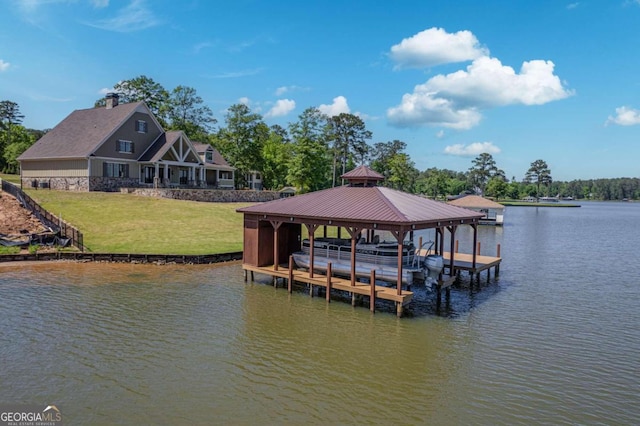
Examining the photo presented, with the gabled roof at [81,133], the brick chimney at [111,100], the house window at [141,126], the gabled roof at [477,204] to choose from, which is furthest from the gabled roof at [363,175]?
the gabled roof at [477,204]

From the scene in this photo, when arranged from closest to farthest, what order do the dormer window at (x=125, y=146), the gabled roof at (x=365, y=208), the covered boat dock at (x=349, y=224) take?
the covered boat dock at (x=349, y=224) < the gabled roof at (x=365, y=208) < the dormer window at (x=125, y=146)

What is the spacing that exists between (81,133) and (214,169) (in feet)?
47.5

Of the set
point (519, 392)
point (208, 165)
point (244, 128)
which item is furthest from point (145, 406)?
point (244, 128)

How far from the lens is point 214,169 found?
52469 millimetres

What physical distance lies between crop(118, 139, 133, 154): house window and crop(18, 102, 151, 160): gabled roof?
5.34ft

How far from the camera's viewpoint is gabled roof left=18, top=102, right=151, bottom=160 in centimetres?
4181

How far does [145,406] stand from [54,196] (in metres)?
31.3

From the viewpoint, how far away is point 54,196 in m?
34.8

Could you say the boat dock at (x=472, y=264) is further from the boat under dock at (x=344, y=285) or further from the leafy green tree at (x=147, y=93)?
the leafy green tree at (x=147, y=93)

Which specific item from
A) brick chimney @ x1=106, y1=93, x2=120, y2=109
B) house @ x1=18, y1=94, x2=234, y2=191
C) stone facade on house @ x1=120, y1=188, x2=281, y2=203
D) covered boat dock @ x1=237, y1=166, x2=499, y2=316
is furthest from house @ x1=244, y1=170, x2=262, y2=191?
covered boat dock @ x1=237, y1=166, x2=499, y2=316

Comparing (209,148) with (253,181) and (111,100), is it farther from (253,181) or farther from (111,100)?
(253,181)

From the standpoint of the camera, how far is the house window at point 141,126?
148 feet

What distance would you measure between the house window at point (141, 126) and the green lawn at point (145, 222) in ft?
30.7

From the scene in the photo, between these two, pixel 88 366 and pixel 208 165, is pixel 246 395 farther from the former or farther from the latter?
pixel 208 165
